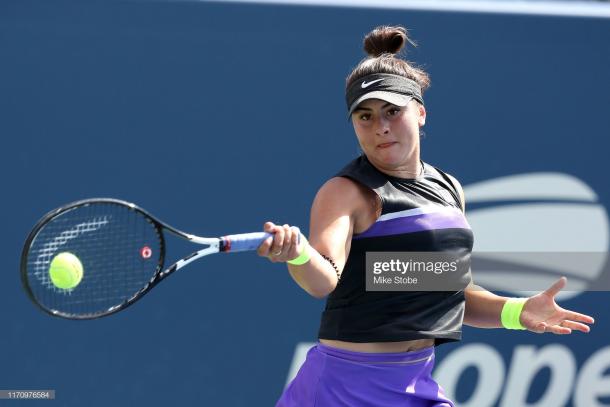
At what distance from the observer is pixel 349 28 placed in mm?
4043

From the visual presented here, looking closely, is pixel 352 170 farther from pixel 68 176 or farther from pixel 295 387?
pixel 68 176

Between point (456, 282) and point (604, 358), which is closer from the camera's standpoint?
point (456, 282)

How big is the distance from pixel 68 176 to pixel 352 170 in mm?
1678

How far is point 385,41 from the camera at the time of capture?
9.43ft

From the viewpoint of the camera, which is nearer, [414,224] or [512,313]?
[414,224]

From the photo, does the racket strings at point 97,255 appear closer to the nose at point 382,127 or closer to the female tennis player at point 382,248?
the female tennis player at point 382,248

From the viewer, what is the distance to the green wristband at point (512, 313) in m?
2.81

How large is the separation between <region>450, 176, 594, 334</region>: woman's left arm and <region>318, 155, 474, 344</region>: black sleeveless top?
0.76 feet

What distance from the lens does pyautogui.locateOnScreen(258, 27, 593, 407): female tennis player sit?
2.50 meters

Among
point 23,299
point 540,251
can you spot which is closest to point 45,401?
point 23,299

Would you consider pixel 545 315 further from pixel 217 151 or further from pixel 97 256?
pixel 217 151

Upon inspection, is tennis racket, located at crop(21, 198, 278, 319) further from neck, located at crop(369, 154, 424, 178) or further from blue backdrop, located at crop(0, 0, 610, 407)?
blue backdrop, located at crop(0, 0, 610, 407)

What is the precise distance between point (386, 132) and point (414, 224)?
260 mm

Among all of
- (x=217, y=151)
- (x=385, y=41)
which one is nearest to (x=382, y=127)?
(x=385, y=41)
